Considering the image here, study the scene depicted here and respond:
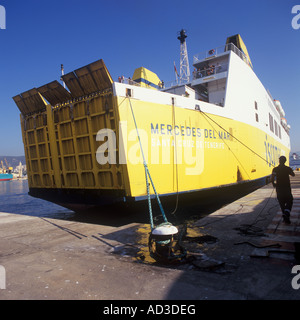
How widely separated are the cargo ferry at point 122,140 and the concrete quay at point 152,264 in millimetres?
2187

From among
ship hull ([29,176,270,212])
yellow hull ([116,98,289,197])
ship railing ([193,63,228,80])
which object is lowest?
ship hull ([29,176,270,212])

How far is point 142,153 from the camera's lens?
755cm

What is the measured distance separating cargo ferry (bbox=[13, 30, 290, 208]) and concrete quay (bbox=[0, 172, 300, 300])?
2.19 metres

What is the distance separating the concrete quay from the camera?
3.09 m

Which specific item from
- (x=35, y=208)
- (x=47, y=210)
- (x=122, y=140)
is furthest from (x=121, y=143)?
(x=35, y=208)

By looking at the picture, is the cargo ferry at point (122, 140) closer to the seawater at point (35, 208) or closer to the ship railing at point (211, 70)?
the ship railing at point (211, 70)

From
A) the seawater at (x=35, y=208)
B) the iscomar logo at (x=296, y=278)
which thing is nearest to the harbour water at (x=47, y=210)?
the seawater at (x=35, y=208)

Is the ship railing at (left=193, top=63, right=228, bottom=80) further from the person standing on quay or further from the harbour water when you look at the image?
the person standing on quay

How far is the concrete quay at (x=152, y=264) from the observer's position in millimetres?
3086

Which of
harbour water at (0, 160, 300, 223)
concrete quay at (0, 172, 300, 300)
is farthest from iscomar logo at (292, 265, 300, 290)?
harbour water at (0, 160, 300, 223)

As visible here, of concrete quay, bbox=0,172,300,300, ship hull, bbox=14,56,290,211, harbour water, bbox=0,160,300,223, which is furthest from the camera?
harbour water, bbox=0,160,300,223
